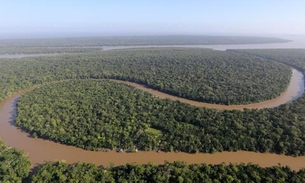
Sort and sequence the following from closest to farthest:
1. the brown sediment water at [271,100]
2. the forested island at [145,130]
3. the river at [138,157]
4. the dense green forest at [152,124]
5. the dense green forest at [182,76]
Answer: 1. the forested island at [145,130]
2. the river at [138,157]
3. the dense green forest at [152,124]
4. the brown sediment water at [271,100]
5. the dense green forest at [182,76]

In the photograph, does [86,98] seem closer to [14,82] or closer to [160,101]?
[160,101]

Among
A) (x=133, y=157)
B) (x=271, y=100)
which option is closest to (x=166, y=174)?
(x=133, y=157)

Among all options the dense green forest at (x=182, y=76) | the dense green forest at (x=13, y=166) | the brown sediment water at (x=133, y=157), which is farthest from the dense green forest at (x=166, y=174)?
the dense green forest at (x=182, y=76)

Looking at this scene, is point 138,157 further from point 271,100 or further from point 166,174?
point 271,100

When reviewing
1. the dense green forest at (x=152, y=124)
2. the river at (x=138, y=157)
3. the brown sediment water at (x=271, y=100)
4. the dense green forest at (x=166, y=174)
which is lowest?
the river at (x=138, y=157)

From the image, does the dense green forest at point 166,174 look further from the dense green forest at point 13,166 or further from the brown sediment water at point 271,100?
the brown sediment water at point 271,100

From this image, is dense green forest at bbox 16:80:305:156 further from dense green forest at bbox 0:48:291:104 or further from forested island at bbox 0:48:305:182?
dense green forest at bbox 0:48:291:104
